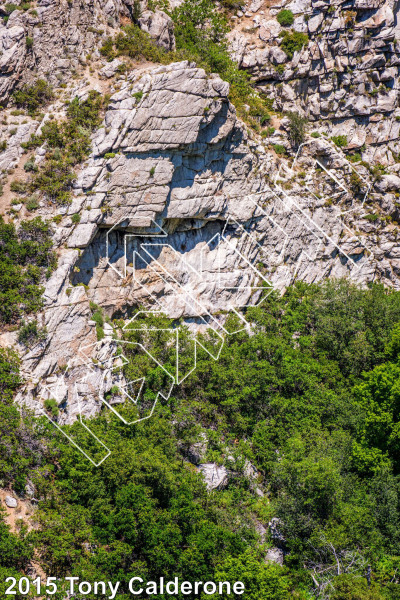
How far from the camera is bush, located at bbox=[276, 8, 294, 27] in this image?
49.5 m

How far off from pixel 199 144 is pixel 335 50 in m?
18.2

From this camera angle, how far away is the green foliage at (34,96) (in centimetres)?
3569

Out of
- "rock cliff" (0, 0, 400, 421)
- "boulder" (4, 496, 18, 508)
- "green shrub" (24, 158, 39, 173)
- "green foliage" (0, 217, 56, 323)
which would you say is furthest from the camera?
"green shrub" (24, 158, 39, 173)

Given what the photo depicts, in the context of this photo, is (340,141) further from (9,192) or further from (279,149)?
(9,192)

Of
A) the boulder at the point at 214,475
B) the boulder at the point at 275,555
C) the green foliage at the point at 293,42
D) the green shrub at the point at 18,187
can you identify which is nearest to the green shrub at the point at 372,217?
the green foliage at the point at 293,42

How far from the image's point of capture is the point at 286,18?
49500mm

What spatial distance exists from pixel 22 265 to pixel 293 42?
31256 millimetres

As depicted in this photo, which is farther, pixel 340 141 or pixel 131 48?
pixel 340 141

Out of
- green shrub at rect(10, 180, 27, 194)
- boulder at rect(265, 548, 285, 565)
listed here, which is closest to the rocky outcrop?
green shrub at rect(10, 180, 27, 194)

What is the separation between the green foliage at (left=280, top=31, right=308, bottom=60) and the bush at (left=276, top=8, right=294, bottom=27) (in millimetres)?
1164

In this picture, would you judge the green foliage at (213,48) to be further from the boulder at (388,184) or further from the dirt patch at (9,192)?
the dirt patch at (9,192)

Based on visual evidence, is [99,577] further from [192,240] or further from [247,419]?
[192,240]

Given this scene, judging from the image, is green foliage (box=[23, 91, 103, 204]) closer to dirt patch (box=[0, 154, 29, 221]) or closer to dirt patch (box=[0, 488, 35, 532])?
dirt patch (box=[0, 154, 29, 221])
